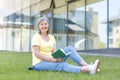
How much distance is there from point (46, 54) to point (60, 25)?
51.5 ft

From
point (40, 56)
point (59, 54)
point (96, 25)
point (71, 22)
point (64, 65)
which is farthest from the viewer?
point (71, 22)

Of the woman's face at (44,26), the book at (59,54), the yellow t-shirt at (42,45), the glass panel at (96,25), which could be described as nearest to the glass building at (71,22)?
the glass panel at (96,25)

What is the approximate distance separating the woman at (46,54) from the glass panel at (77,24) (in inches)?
518

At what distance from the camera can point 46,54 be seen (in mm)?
8094

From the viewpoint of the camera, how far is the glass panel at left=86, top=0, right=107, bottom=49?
19406 mm

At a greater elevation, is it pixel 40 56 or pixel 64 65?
pixel 40 56

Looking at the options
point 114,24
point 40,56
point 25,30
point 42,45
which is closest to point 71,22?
point 114,24

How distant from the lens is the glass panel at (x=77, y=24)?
2136 cm

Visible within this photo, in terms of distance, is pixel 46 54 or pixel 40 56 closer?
pixel 40 56

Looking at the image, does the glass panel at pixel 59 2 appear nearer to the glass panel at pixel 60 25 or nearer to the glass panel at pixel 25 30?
the glass panel at pixel 60 25

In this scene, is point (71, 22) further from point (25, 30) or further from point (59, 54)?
point (59, 54)

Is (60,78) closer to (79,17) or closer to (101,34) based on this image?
(101,34)

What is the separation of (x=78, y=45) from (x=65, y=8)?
2599 millimetres

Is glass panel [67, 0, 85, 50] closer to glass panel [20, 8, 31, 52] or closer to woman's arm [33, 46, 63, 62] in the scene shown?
glass panel [20, 8, 31, 52]
